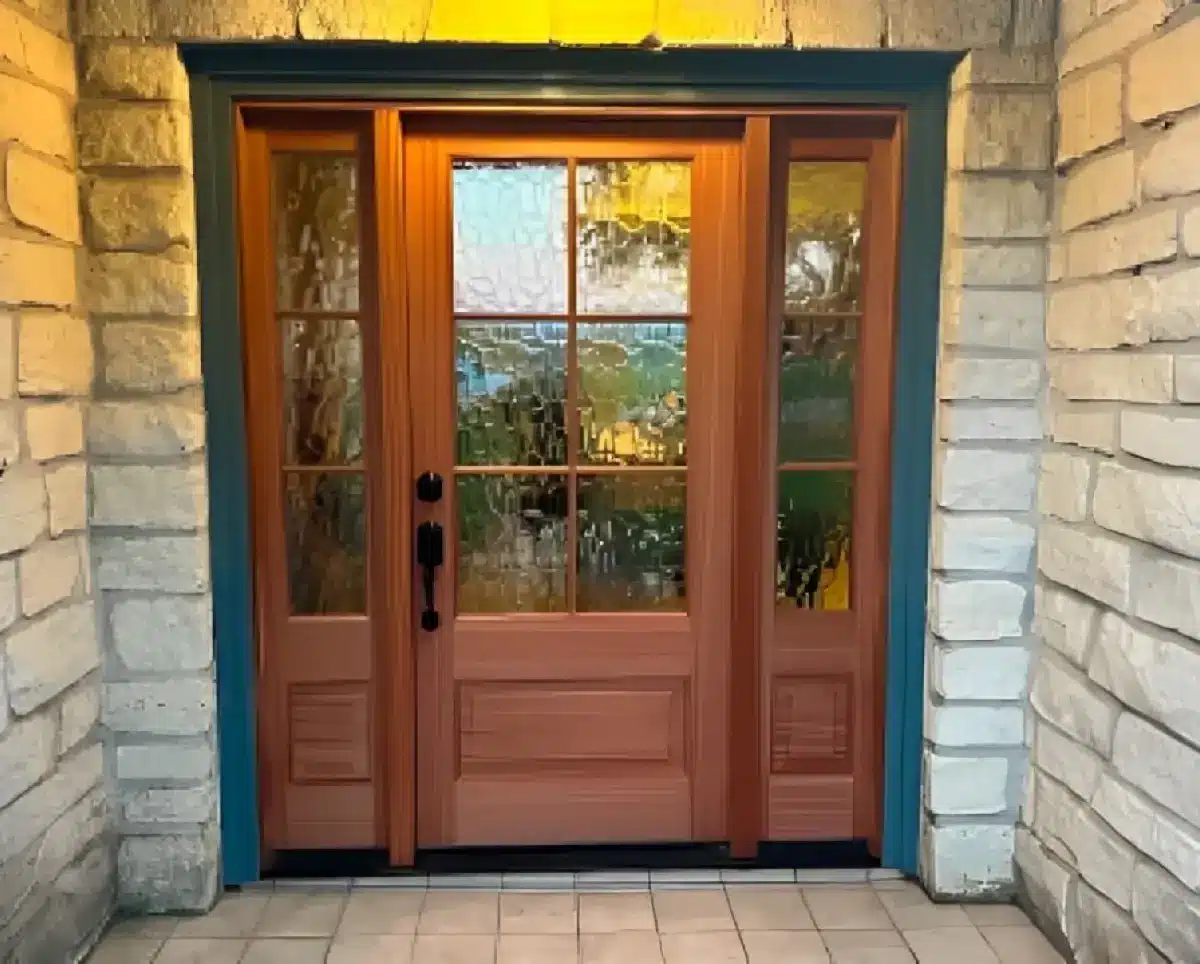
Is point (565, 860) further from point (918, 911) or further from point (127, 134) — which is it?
point (127, 134)

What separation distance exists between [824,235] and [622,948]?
1728 mm

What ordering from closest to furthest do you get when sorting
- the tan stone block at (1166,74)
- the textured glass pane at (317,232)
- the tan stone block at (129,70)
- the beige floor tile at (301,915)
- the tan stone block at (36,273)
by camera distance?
the tan stone block at (1166,74)
the tan stone block at (36,273)
the tan stone block at (129,70)
the beige floor tile at (301,915)
the textured glass pane at (317,232)

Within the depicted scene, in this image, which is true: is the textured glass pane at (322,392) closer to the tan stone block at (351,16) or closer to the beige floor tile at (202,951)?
the tan stone block at (351,16)

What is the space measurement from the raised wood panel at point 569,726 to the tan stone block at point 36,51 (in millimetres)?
1646

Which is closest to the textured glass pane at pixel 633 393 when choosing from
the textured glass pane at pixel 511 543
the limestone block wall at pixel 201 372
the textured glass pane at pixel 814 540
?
the textured glass pane at pixel 511 543

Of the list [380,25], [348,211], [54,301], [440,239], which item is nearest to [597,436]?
[440,239]

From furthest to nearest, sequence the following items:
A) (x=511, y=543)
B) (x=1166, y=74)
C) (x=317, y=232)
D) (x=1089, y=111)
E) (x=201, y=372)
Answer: (x=511, y=543), (x=317, y=232), (x=201, y=372), (x=1089, y=111), (x=1166, y=74)

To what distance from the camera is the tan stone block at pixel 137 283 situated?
8.02ft

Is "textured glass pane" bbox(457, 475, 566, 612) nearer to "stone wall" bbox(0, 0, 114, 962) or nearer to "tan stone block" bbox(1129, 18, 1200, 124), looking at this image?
"stone wall" bbox(0, 0, 114, 962)

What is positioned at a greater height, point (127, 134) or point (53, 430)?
point (127, 134)

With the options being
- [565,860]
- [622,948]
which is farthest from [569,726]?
[622,948]

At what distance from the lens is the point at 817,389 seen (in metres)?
2.72

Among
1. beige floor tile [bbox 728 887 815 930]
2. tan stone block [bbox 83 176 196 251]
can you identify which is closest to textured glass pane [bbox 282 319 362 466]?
tan stone block [bbox 83 176 196 251]

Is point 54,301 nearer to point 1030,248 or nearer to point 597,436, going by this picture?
point 597,436
